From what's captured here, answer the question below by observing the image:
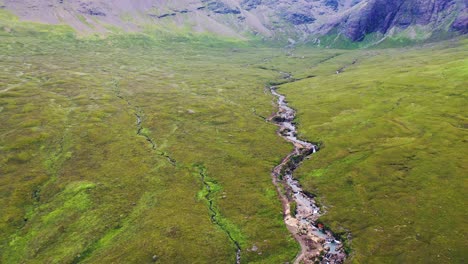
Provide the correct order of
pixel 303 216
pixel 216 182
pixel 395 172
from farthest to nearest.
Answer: pixel 216 182
pixel 395 172
pixel 303 216

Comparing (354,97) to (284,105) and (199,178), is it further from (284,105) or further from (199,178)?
(199,178)

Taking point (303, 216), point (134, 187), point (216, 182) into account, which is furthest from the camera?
point (216, 182)

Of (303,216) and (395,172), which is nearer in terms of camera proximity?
(303,216)

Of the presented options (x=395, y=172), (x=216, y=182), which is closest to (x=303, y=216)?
(x=216, y=182)

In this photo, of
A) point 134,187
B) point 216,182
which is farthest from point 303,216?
point 134,187

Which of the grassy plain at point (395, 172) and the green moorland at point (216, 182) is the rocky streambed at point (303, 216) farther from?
the grassy plain at point (395, 172)

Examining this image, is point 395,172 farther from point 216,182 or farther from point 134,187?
point 134,187

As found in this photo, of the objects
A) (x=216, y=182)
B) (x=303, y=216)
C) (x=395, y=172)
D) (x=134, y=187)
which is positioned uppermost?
(x=395, y=172)

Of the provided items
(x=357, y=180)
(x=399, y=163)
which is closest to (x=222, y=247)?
(x=357, y=180)

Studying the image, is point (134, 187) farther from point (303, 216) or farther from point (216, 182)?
point (303, 216)

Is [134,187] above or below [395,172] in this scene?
below
